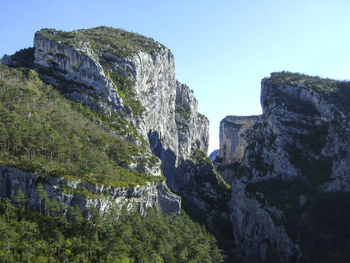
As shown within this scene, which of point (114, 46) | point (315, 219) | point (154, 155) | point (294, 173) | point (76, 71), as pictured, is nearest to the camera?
point (315, 219)

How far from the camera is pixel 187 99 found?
575 ft

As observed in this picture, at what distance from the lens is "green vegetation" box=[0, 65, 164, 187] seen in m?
68.6

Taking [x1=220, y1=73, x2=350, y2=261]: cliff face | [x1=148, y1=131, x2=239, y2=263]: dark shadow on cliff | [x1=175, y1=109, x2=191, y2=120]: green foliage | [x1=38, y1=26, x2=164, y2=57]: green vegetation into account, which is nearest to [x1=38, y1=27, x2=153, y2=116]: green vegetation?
[x1=38, y1=26, x2=164, y2=57]: green vegetation

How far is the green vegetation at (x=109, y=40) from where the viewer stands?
11656 centimetres

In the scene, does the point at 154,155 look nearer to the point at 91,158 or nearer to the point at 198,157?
the point at 91,158

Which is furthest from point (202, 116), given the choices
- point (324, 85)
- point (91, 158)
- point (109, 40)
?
point (91, 158)

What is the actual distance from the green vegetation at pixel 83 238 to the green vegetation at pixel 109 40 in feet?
216

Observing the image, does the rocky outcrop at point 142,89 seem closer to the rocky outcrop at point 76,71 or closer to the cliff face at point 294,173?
the rocky outcrop at point 76,71

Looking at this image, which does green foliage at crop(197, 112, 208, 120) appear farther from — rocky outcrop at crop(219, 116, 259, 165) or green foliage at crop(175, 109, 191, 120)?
green foliage at crop(175, 109, 191, 120)


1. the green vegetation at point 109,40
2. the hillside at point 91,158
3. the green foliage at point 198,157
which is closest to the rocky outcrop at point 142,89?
the hillside at point 91,158

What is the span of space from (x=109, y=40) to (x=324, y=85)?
85.6 m

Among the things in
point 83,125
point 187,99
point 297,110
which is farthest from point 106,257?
point 187,99

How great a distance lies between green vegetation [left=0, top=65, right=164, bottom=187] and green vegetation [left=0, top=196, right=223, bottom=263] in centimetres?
807

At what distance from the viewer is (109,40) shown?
135 meters
